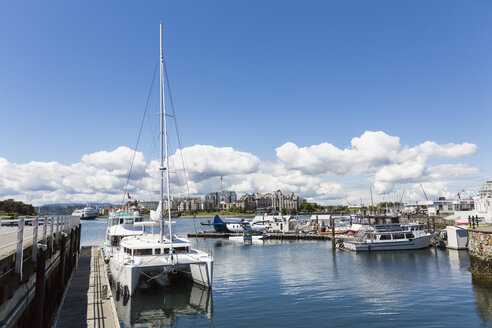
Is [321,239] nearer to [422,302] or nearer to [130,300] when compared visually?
[422,302]

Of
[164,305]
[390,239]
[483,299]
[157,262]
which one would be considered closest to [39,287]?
[157,262]

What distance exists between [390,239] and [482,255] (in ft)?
85.3

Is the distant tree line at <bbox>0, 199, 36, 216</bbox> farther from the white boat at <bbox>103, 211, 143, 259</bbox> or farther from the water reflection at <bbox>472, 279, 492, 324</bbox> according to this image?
the water reflection at <bbox>472, 279, 492, 324</bbox>

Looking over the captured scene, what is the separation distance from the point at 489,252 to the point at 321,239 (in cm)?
4493

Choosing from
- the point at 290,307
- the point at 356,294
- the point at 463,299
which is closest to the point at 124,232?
the point at 290,307

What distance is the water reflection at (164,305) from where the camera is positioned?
2050 centimetres

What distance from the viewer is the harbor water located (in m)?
19.9

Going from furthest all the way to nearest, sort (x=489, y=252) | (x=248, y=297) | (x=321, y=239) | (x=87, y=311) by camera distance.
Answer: (x=321, y=239) → (x=489, y=252) → (x=248, y=297) → (x=87, y=311)

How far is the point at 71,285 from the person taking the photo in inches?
916

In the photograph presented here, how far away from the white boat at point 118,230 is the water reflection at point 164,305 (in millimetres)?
7207

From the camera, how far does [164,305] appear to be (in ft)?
76.4

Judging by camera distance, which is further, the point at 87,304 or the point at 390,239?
the point at 390,239

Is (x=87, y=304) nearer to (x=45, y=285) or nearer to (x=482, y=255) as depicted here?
(x=45, y=285)

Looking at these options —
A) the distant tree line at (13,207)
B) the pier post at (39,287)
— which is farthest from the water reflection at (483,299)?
the distant tree line at (13,207)
